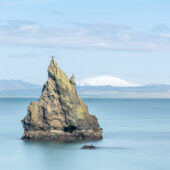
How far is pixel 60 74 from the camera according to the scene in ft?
433

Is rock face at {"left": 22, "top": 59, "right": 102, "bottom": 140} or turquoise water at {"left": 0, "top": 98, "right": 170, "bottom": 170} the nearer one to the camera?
turquoise water at {"left": 0, "top": 98, "right": 170, "bottom": 170}

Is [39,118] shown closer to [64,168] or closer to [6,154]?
[6,154]

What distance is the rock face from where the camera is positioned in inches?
4998

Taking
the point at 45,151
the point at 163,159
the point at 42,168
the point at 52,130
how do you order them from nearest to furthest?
the point at 42,168 < the point at 163,159 < the point at 45,151 < the point at 52,130

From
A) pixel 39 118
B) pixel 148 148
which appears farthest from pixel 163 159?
pixel 39 118

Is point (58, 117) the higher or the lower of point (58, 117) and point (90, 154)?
the higher

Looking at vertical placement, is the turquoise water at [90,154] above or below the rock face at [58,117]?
below

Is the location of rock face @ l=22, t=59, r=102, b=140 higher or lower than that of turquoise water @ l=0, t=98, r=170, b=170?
higher

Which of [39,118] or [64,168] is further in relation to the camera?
[39,118]

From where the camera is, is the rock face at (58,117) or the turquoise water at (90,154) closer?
the turquoise water at (90,154)

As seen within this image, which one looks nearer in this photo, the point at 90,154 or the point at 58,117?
the point at 90,154

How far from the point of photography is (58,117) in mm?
128250

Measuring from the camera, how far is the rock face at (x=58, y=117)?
126938 millimetres

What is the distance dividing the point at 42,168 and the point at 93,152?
1683cm
